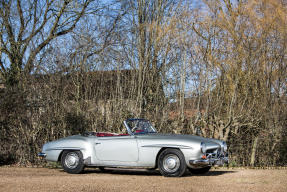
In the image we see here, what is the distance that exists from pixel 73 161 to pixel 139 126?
1.81 meters

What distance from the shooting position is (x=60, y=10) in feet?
70.1

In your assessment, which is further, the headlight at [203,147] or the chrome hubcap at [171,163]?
the chrome hubcap at [171,163]

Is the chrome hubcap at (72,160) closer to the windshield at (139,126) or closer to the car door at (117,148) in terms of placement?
the car door at (117,148)

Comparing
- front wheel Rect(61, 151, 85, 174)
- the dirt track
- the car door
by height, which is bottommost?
the dirt track

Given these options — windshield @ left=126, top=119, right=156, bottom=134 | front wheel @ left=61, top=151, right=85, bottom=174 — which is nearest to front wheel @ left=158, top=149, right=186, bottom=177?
windshield @ left=126, top=119, right=156, bottom=134

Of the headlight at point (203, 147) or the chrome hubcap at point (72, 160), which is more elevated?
the headlight at point (203, 147)

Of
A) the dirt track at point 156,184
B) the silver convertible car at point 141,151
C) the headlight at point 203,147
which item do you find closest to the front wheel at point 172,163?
the silver convertible car at point 141,151

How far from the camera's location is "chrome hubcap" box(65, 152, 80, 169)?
10.3 m

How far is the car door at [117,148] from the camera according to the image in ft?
31.4

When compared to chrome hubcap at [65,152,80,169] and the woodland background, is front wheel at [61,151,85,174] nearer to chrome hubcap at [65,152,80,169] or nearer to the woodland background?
chrome hubcap at [65,152,80,169]

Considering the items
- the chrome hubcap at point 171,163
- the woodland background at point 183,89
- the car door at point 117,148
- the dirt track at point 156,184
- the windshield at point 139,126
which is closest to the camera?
the dirt track at point 156,184

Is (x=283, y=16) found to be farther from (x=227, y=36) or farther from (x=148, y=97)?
(x=148, y=97)

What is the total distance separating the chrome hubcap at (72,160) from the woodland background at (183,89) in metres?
3.37

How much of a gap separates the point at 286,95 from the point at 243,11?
3136 mm
